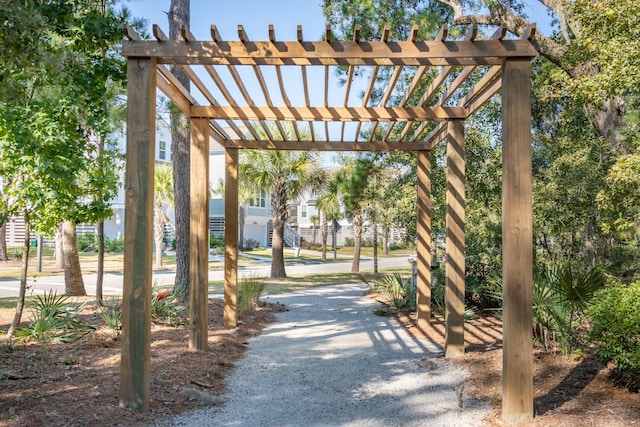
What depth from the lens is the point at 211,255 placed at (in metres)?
31.9

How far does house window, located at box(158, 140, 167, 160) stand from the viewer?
3071 centimetres

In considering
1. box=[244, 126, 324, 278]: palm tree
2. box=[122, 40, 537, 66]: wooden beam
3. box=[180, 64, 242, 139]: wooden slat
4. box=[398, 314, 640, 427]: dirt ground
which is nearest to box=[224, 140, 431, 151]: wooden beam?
box=[180, 64, 242, 139]: wooden slat

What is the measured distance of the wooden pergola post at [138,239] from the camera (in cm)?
437

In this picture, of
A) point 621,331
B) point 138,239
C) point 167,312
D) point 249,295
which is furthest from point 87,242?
point 621,331

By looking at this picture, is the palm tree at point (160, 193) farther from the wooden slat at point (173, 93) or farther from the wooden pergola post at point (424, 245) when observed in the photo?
the wooden slat at point (173, 93)

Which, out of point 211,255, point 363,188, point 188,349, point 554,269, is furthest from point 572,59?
point 211,255

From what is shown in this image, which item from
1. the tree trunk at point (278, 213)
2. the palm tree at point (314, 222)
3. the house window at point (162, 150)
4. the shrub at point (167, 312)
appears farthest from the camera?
the palm tree at point (314, 222)

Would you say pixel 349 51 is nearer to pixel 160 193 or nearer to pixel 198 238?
pixel 198 238

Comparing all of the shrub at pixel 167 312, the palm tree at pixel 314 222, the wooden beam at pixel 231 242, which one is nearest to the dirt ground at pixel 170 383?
the shrub at pixel 167 312

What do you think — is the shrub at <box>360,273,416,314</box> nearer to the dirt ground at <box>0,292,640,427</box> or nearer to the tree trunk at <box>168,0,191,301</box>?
the dirt ground at <box>0,292,640,427</box>

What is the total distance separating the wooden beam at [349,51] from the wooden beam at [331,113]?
2180mm

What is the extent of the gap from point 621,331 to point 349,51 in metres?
3.62

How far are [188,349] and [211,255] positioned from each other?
84.2 feet

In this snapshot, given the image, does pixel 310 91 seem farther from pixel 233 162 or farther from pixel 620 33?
pixel 620 33
